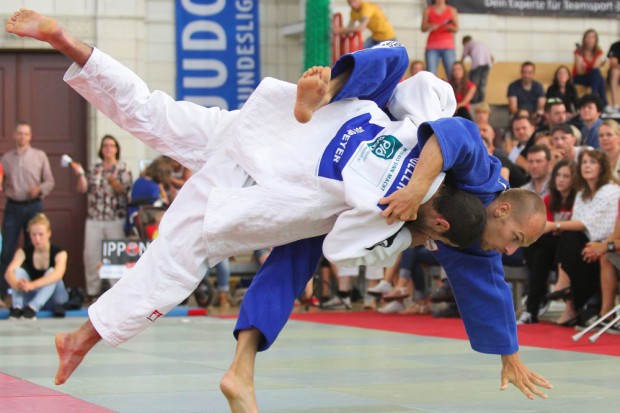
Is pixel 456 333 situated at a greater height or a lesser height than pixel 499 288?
lesser

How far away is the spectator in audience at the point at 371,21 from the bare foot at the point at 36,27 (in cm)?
980

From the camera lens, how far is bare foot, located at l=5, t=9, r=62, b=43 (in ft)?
14.0

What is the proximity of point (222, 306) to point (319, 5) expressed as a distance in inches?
173

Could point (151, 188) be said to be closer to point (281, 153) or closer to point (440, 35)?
point (440, 35)

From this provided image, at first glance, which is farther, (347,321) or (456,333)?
(347,321)

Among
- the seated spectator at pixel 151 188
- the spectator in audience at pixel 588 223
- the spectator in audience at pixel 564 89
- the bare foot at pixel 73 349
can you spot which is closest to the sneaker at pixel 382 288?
the seated spectator at pixel 151 188

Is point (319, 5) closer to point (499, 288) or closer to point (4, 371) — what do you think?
point (4, 371)

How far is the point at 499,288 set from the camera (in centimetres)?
429

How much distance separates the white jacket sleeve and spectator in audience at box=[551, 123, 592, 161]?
19.8ft

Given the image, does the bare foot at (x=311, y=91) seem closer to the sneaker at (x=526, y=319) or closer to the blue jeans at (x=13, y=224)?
the sneaker at (x=526, y=319)

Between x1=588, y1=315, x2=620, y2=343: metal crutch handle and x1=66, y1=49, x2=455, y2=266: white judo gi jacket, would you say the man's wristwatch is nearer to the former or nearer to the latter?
x1=588, y1=315, x2=620, y2=343: metal crutch handle

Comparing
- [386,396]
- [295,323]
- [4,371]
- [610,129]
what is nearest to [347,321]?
[295,323]

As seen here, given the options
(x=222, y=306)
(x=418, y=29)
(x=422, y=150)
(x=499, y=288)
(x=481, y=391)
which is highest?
(x=418, y=29)

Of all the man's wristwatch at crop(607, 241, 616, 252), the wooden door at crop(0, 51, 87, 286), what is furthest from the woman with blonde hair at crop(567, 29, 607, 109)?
the man's wristwatch at crop(607, 241, 616, 252)
